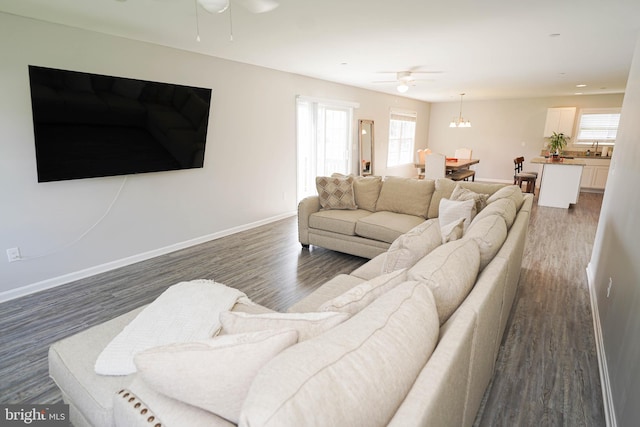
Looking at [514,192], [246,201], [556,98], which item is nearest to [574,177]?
[556,98]

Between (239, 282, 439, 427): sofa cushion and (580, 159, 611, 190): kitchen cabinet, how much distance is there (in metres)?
9.62

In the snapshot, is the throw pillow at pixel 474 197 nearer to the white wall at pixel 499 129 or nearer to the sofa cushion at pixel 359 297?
the sofa cushion at pixel 359 297

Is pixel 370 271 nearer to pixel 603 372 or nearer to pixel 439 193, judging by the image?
pixel 603 372

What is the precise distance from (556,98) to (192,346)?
36.3ft

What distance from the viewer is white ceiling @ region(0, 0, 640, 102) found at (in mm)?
2553

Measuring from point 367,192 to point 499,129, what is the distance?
7694 mm

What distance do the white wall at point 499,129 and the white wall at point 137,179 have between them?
6.43m

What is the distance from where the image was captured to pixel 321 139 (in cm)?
654

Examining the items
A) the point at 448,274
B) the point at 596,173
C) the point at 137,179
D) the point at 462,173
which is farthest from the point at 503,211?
the point at 596,173

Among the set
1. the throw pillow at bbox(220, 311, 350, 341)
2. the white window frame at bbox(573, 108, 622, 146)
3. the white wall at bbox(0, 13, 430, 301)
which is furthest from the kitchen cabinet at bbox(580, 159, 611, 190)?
the throw pillow at bbox(220, 311, 350, 341)

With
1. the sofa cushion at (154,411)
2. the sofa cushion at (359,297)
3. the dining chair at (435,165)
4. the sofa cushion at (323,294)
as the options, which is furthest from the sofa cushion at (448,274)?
the dining chair at (435,165)

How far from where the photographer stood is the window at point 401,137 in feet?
29.6

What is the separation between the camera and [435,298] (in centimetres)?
136

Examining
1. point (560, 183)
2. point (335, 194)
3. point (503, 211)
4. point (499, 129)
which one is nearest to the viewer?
point (503, 211)
